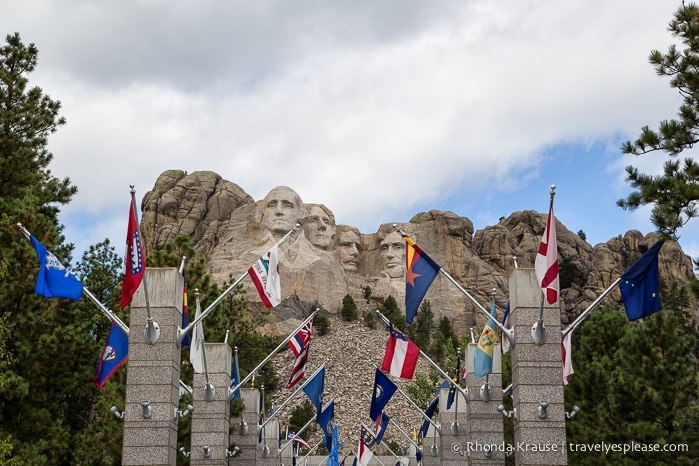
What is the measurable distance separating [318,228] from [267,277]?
80510 mm

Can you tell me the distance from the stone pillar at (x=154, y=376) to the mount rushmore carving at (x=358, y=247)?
234 ft

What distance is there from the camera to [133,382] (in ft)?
58.9

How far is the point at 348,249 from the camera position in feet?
344

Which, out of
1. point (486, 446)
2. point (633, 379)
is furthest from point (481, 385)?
point (633, 379)

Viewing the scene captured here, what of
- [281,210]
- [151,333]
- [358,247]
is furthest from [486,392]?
[358,247]

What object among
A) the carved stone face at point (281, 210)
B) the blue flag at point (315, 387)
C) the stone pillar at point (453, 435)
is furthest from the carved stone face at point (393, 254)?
A: the blue flag at point (315, 387)

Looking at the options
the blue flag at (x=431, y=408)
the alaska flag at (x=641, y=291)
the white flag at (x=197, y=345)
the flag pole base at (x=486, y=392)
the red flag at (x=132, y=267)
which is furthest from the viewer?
the blue flag at (x=431, y=408)

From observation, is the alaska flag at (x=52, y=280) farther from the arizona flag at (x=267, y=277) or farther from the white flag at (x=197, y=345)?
the arizona flag at (x=267, y=277)

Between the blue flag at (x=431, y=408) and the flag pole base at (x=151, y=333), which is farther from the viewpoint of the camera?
the blue flag at (x=431, y=408)

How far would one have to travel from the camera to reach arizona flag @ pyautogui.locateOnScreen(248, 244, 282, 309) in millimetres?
19906

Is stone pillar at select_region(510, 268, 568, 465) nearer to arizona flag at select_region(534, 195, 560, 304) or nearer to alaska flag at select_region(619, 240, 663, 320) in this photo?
alaska flag at select_region(619, 240, 663, 320)

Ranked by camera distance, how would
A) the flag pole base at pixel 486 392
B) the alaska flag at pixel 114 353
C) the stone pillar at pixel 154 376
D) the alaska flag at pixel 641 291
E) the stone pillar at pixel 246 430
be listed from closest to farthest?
the stone pillar at pixel 154 376, the alaska flag at pixel 641 291, the alaska flag at pixel 114 353, the flag pole base at pixel 486 392, the stone pillar at pixel 246 430

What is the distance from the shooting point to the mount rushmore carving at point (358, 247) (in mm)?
95125

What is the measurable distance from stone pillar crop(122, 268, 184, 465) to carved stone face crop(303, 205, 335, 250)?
80.6 meters
